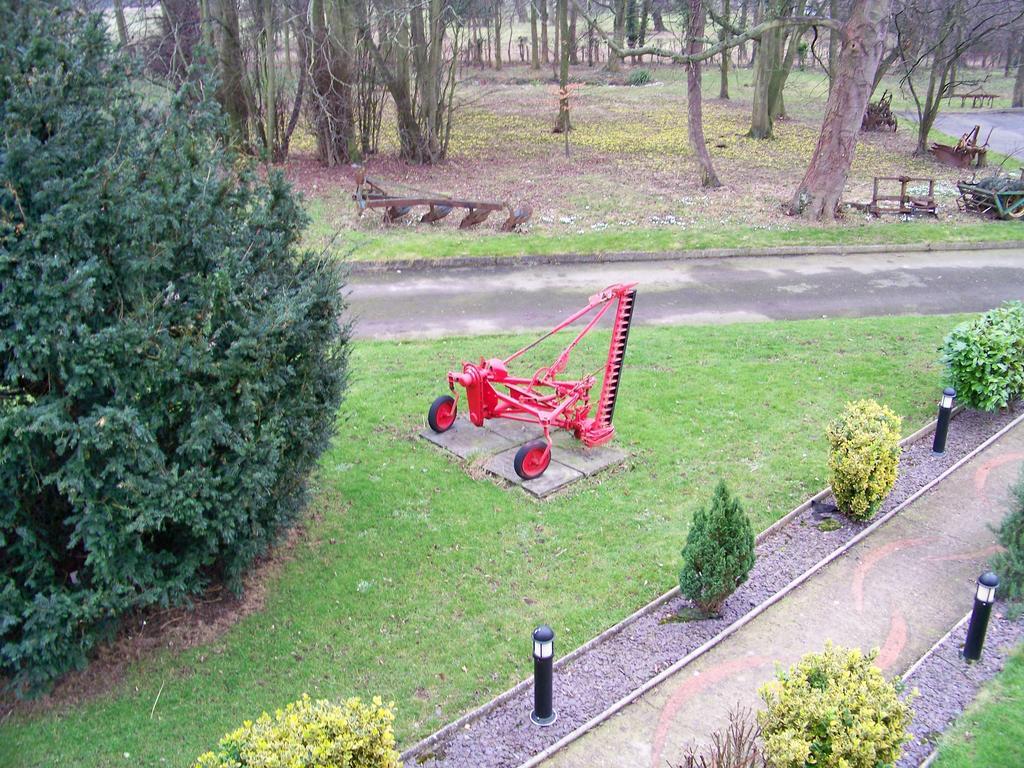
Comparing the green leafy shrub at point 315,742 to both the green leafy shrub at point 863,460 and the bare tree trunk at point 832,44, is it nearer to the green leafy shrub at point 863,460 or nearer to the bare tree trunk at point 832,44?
the green leafy shrub at point 863,460

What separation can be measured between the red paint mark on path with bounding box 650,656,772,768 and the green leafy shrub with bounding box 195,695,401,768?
1777mm

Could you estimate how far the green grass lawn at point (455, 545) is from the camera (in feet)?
19.3

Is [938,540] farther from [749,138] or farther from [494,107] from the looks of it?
[494,107]

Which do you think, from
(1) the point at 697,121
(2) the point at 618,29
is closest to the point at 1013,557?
(1) the point at 697,121

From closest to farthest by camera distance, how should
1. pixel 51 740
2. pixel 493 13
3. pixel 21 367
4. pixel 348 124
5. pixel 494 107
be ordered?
pixel 21 367, pixel 51 740, pixel 348 124, pixel 494 107, pixel 493 13

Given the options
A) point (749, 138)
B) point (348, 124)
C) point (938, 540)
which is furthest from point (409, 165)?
point (938, 540)

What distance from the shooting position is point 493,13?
44.8 meters

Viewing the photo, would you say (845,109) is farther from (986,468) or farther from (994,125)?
(994,125)

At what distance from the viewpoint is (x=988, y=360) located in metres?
9.98

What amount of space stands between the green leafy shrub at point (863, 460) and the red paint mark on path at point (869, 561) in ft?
1.40

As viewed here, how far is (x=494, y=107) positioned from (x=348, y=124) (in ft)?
48.6

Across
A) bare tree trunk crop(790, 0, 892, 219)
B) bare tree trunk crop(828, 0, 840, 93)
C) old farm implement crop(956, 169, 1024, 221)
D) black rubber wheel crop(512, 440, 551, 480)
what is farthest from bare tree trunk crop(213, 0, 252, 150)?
old farm implement crop(956, 169, 1024, 221)

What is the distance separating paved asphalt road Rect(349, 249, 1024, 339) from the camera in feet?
45.3

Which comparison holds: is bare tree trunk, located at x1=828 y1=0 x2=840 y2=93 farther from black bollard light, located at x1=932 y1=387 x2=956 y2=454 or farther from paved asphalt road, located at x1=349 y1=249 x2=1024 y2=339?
black bollard light, located at x1=932 y1=387 x2=956 y2=454
